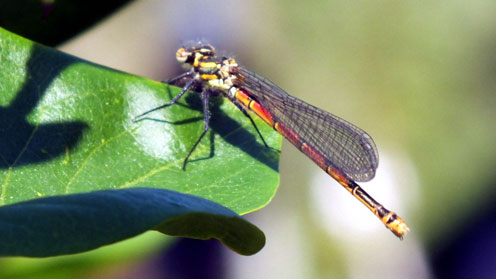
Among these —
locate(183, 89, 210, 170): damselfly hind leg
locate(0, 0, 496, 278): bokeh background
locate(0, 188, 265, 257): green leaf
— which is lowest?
locate(0, 0, 496, 278): bokeh background

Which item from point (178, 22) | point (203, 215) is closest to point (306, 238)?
point (178, 22)

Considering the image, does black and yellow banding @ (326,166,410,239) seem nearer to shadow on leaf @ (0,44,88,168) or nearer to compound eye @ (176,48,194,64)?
compound eye @ (176,48,194,64)

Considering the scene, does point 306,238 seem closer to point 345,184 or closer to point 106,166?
point 345,184

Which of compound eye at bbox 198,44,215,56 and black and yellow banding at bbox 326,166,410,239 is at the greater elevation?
compound eye at bbox 198,44,215,56

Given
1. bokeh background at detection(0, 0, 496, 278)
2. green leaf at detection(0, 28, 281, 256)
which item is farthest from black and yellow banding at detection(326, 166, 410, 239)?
bokeh background at detection(0, 0, 496, 278)

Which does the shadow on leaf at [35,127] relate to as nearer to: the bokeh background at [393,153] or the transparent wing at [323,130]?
the transparent wing at [323,130]

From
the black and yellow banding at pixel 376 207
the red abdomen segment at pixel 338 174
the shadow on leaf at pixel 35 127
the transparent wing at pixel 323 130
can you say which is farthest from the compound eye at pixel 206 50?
the shadow on leaf at pixel 35 127
